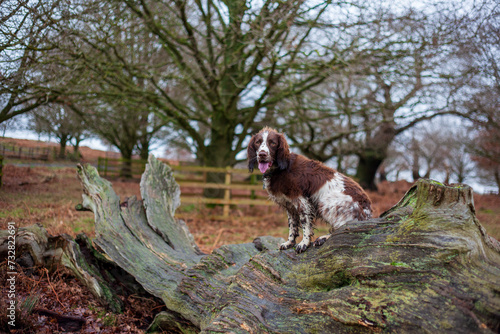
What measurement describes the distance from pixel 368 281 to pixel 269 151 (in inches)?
62.9

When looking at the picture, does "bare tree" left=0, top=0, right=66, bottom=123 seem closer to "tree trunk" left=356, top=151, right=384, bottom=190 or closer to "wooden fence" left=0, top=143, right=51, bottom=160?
"wooden fence" left=0, top=143, right=51, bottom=160

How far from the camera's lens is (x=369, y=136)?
1712cm

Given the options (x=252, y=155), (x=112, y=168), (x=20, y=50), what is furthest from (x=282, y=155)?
(x=112, y=168)

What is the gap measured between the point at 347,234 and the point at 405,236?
51 cm

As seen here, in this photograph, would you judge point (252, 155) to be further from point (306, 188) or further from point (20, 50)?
point (20, 50)

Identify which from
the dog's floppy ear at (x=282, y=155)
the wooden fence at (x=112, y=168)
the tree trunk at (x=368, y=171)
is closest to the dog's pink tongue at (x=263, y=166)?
the dog's floppy ear at (x=282, y=155)

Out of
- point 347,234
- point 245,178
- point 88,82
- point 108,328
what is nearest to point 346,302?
point 347,234

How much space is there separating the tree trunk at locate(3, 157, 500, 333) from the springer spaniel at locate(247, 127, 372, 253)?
1.33 feet

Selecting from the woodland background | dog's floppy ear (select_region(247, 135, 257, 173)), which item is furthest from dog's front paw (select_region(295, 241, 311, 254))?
the woodland background

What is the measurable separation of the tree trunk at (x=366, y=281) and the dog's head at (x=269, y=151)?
99cm

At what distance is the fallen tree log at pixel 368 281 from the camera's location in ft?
6.66

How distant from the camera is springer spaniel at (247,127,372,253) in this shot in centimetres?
335

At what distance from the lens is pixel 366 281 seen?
2402 mm

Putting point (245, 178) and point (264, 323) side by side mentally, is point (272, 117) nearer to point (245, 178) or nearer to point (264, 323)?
point (245, 178)
